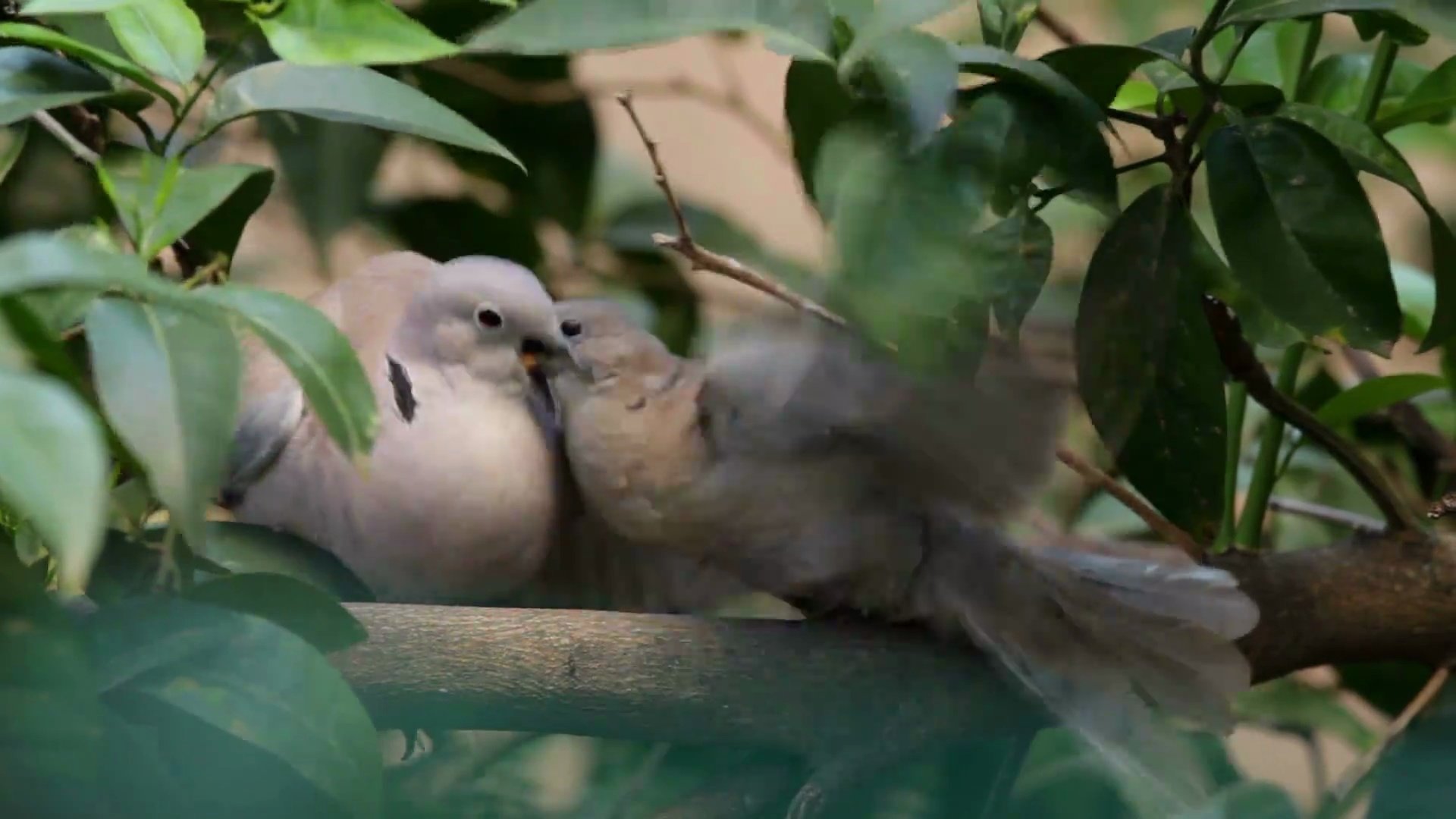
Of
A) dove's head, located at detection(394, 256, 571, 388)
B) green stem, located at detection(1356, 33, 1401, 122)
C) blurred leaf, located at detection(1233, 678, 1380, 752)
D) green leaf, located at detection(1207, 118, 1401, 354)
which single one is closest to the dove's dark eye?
dove's head, located at detection(394, 256, 571, 388)

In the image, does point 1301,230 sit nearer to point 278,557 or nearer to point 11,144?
point 278,557

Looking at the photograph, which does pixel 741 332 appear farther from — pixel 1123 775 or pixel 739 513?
pixel 1123 775

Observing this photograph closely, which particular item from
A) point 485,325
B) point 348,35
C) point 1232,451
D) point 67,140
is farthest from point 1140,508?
point 67,140

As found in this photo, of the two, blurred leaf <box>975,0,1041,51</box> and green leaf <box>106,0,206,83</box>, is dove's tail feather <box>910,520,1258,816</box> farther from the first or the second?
green leaf <box>106,0,206,83</box>

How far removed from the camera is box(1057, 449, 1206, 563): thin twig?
73cm

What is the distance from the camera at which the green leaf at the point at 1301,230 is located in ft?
1.90

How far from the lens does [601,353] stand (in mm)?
682

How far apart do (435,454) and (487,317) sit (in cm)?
8

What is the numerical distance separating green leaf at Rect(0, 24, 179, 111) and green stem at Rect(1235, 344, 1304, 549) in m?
0.62

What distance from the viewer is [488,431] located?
691 mm

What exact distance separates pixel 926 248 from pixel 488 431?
0.87 ft

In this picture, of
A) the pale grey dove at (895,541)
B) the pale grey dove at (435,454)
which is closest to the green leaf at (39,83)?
the pale grey dove at (435,454)

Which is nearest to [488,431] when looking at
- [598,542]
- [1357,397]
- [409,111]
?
[598,542]

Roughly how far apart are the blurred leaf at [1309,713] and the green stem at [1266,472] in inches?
6.4
